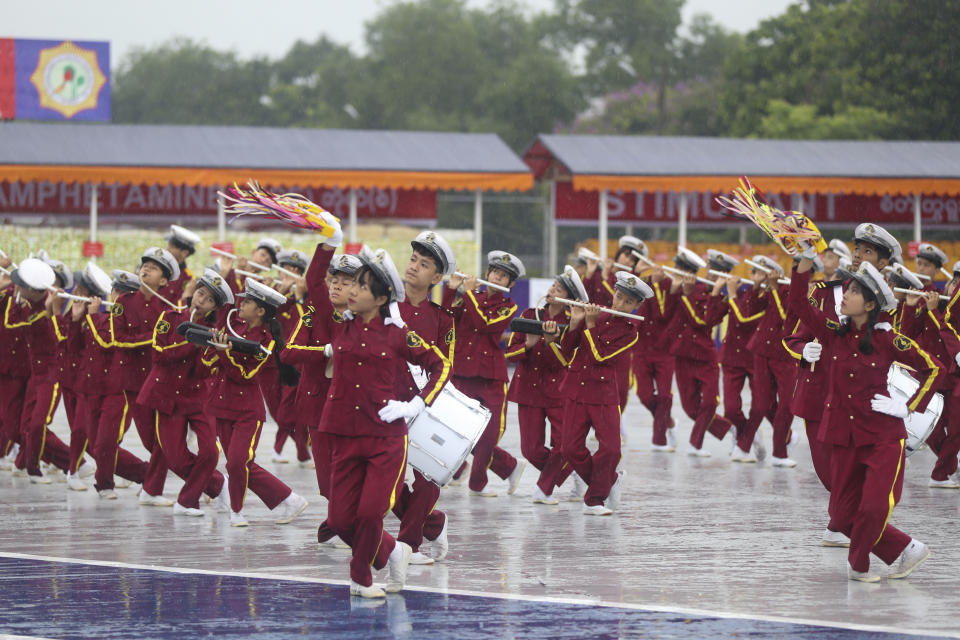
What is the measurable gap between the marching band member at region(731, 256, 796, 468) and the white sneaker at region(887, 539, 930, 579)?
17.1ft

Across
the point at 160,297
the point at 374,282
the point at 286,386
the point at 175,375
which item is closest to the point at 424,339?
the point at 374,282

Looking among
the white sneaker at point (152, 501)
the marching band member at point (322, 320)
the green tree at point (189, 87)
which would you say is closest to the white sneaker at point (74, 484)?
the white sneaker at point (152, 501)

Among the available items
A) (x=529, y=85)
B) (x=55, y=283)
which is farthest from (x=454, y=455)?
(x=529, y=85)

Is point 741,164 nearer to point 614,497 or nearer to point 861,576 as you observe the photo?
point 614,497

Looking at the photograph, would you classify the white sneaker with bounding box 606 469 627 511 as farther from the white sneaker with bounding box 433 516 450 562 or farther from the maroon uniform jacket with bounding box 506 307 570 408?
the white sneaker with bounding box 433 516 450 562

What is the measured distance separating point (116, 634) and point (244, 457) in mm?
3351

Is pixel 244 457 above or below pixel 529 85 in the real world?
below

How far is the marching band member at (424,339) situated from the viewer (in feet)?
29.2

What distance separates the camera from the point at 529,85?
6066 centimetres

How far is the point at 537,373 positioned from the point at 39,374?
14.4 feet

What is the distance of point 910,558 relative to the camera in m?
8.70

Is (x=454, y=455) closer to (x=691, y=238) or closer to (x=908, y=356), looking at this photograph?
(x=908, y=356)

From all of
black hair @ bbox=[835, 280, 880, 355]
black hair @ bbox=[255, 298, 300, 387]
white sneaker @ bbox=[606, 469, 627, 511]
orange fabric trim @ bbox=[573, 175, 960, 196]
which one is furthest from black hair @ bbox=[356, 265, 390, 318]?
orange fabric trim @ bbox=[573, 175, 960, 196]

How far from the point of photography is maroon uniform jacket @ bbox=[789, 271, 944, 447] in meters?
8.70
